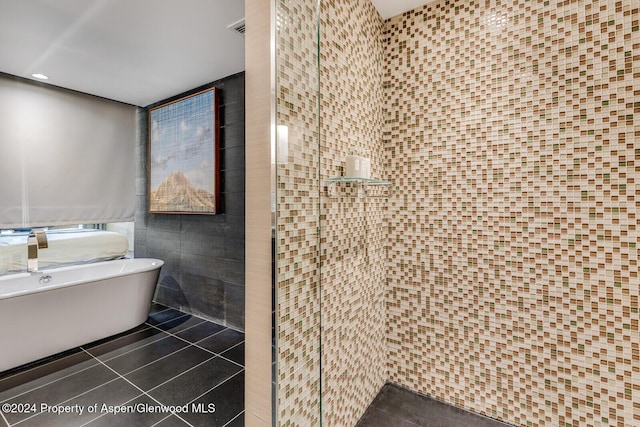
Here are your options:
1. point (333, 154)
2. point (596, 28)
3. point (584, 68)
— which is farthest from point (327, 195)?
point (596, 28)

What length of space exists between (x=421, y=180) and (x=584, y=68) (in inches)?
36.7

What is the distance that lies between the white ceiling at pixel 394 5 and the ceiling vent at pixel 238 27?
3.05ft

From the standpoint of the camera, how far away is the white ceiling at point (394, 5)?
168cm

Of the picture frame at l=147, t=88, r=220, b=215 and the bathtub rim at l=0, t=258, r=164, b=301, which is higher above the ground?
the picture frame at l=147, t=88, r=220, b=215

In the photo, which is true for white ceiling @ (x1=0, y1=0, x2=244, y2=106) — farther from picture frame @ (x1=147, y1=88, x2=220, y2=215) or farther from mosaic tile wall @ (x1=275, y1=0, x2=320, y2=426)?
mosaic tile wall @ (x1=275, y1=0, x2=320, y2=426)

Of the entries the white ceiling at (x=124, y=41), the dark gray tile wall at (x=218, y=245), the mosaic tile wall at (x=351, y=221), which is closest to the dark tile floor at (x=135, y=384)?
the dark gray tile wall at (x=218, y=245)

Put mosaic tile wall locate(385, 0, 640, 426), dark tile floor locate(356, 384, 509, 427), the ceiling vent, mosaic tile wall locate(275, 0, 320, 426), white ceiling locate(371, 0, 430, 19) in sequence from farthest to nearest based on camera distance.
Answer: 1. the ceiling vent
2. white ceiling locate(371, 0, 430, 19)
3. dark tile floor locate(356, 384, 509, 427)
4. mosaic tile wall locate(385, 0, 640, 426)
5. mosaic tile wall locate(275, 0, 320, 426)

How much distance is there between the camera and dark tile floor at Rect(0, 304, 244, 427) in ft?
5.34

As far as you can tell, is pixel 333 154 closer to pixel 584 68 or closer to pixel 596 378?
pixel 584 68

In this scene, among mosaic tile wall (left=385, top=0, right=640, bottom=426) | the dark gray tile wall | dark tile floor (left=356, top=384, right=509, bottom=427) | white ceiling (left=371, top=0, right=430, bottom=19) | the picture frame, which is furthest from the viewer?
the picture frame

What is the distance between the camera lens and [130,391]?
1.85 metres

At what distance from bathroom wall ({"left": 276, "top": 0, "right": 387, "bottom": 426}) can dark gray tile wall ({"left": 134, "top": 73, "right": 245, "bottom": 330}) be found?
1475 millimetres

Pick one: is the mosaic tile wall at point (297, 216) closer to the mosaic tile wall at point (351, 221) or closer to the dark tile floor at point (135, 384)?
the mosaic tile wall at point (351, 221)

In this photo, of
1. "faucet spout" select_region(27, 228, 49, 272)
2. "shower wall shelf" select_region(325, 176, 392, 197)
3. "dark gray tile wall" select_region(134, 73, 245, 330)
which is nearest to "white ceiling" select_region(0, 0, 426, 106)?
"dark gray tile wall" select_region(134, 73, 245, 330)
